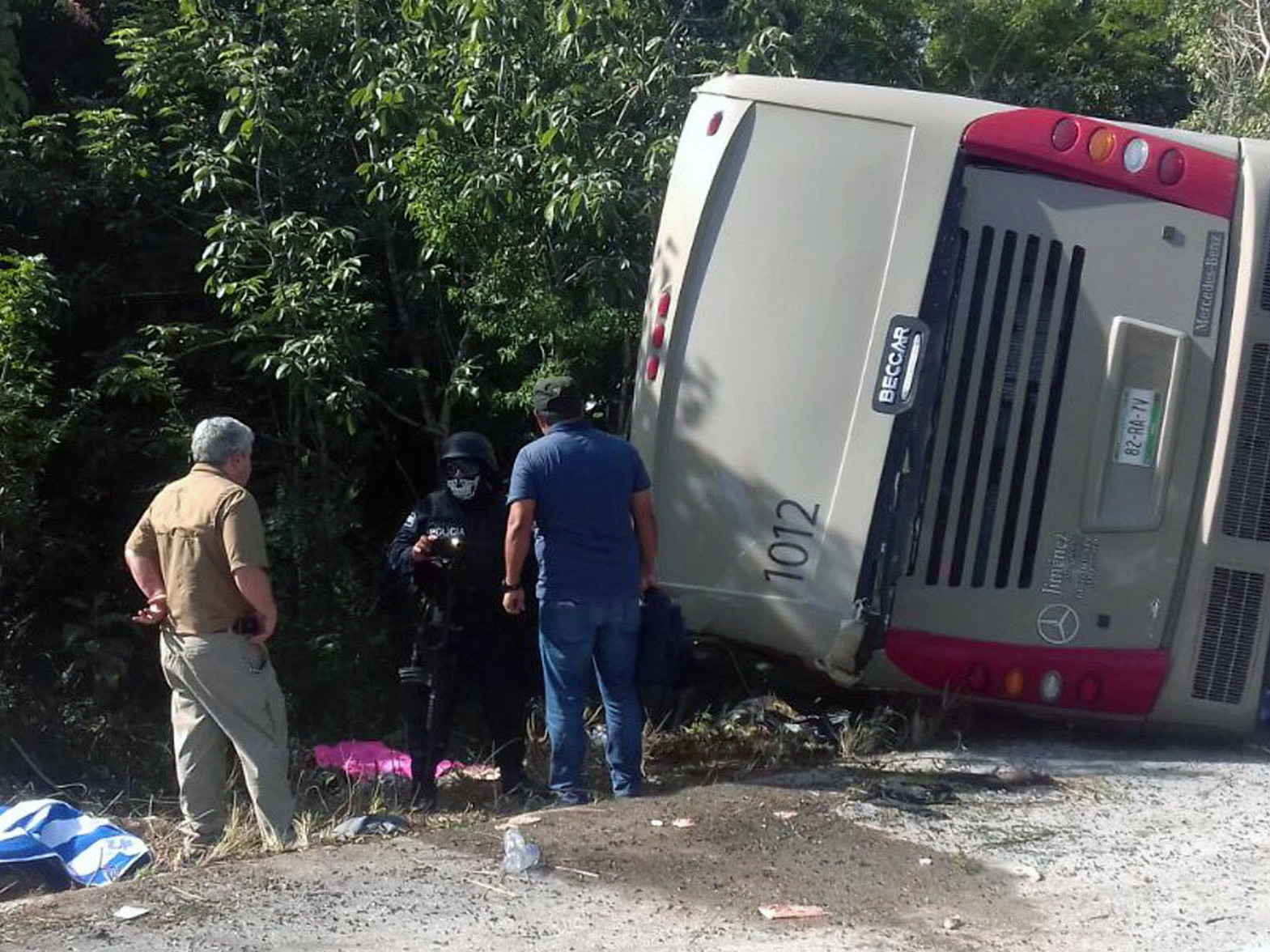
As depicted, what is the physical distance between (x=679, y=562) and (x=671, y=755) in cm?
97

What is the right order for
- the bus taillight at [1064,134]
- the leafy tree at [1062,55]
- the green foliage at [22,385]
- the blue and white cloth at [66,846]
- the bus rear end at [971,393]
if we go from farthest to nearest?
the leafy tree at [1062,55], the green foliage at [22,385], the bus taillight at [1064,134], the bus rear end at [971,393], the blue and white cloth at [66,846]

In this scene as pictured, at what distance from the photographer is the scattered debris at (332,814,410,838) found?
579 cm

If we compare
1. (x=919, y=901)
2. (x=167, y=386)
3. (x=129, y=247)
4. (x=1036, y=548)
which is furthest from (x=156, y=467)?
(x=919, y=901)

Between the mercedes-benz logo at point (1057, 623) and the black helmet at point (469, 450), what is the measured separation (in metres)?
2.26

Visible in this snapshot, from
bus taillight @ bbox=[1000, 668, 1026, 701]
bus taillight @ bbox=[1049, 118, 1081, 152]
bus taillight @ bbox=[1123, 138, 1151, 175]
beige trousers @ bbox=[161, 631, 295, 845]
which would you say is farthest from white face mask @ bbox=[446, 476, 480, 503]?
bus taillight @ bbox=[1123, 138, 1151, 175]

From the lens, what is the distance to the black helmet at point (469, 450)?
676cm

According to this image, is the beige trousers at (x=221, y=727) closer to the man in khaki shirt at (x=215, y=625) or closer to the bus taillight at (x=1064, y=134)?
the man in khaki shirt at (x=215, y=625)

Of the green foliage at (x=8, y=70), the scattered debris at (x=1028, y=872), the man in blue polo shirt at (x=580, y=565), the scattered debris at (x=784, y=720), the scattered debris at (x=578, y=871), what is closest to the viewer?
the scattered debris at (x=578, y=871)

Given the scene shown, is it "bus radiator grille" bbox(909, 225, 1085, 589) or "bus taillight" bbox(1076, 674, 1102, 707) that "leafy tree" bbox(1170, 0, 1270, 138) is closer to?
"bus radiator grille" bbox(909, 225, 1085, 589)

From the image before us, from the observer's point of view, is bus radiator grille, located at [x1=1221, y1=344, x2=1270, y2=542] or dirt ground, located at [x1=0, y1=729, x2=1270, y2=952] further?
bus radiator grille, located at [x1=1221, y1=344, x2=1270, y2=542]

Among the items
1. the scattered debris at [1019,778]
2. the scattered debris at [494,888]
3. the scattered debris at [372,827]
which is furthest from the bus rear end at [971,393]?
the scattered debris at [494,888]

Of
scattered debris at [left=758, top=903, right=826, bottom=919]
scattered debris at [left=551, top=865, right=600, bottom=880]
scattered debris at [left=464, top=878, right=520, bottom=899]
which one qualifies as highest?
scattered debris at [left=758, top=903, right=826, bottom=919]

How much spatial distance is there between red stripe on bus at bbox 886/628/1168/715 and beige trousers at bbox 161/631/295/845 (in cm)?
238

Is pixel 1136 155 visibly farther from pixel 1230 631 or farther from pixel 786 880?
pixel 786 880
